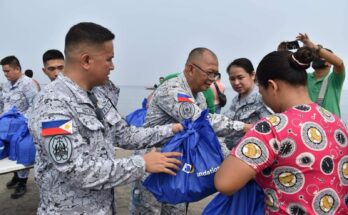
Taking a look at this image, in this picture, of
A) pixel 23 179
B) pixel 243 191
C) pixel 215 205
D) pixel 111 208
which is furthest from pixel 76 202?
pixel 23 179

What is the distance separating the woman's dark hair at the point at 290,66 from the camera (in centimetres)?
155

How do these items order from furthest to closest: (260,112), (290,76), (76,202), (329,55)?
(260,112) < (329,55) < (76,202) < (290,76)

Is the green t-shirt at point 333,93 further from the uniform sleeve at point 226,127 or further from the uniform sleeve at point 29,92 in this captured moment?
the uniform sleeve at point 29,92

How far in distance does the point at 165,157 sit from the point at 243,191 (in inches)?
19.3

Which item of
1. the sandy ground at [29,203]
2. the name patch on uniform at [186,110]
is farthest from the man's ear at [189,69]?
the sandy ground at [29,203]

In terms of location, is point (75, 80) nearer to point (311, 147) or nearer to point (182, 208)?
point (311, 147)

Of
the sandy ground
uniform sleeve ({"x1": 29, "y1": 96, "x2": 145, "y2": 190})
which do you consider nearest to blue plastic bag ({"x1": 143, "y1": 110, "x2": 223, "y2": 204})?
uniform sleeve ({"x1": 29, "y1": 96, "x2": 145, "y2": 190})

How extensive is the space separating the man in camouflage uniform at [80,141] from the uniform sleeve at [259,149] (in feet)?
1.47

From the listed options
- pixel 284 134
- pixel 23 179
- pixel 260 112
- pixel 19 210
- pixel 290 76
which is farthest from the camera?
pixel 23 179

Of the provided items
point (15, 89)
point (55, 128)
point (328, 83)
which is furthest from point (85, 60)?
point (15, 89)

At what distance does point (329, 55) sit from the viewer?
9.55ft

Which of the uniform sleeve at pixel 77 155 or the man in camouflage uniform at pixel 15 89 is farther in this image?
Result: the man in camouflage uniform at pixel 15 89

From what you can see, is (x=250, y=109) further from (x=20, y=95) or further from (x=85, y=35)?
(x=20, y=95)

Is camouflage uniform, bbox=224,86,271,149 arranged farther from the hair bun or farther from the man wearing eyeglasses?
the man wearing eyeglasses
